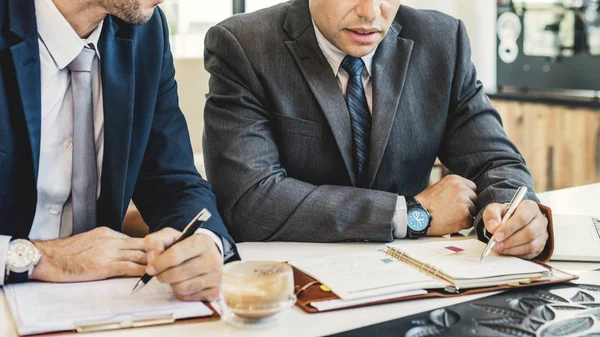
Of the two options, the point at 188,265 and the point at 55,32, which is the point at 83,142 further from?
the point at 188,265

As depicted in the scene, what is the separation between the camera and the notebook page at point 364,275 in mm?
1426

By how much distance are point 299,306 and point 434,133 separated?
99 centimetres

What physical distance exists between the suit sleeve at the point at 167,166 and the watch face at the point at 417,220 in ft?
1.46

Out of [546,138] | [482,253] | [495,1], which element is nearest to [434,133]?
[482,253]

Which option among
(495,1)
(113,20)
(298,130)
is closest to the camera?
(113,20)

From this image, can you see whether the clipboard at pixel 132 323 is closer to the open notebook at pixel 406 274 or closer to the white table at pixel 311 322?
the white table at pixel 311 322

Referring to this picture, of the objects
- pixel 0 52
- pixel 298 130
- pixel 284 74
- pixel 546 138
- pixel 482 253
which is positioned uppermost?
pixel 0 52

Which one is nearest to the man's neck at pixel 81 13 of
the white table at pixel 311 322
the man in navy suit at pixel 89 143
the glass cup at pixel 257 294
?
the man in navy suit at pixel 89 143

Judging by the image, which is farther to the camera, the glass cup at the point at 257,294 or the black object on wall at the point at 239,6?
the black object on wall at the point at 239,6

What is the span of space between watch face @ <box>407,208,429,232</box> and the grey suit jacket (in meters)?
0.05

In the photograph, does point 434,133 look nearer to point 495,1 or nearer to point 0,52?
point 0,52

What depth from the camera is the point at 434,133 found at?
225 cm

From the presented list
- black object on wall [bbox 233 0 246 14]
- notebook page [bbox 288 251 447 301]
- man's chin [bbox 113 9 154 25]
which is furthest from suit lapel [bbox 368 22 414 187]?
black object on wall [bbox 233 0 246 14]

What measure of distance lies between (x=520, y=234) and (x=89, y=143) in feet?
3.08
